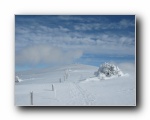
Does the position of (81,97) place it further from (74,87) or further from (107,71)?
(107,71)

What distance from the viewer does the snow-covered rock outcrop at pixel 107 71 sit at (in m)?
3.37

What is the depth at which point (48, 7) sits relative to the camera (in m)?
3.40

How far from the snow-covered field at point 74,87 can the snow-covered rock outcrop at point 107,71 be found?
0.04 metres

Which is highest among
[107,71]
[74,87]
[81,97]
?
[107,71]

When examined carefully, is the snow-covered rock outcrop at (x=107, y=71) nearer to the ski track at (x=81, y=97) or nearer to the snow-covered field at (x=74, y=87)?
the snow-covered field at (x=74, y=87)

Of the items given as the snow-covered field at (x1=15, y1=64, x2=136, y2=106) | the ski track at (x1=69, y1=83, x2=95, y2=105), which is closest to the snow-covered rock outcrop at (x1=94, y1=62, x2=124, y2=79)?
the snow-covered field at (x1=15, y1=64, x2=136, y2=106)

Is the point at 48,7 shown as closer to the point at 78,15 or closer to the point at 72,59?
the point at 78,15

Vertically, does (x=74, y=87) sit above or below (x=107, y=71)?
below

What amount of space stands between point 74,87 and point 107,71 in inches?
15.6

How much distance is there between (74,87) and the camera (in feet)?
11.1

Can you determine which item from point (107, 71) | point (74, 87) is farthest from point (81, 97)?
point (107, 71)

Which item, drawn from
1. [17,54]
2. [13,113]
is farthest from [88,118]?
[17,54]

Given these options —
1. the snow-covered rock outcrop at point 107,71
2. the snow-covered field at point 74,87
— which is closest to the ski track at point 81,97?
the snow-covered field at point 74,87

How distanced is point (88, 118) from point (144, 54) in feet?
2.98
